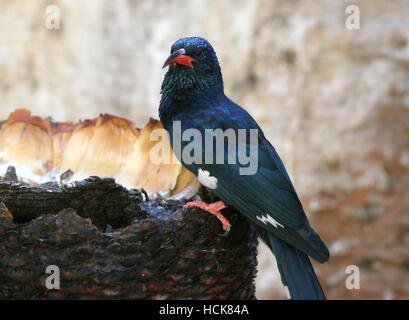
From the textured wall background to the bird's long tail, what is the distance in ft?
3.12

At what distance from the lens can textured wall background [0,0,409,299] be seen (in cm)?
171

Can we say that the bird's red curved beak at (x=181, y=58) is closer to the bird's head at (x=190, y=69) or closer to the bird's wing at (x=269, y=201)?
the bird's head at (x=190, y=69)

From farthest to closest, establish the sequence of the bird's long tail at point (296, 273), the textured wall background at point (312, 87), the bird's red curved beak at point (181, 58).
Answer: the textured wall background at point (312, 87) < the bird's red curved beak at point (181, 58) < the bird's long tail at point (296, 273)

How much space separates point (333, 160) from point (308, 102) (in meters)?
0.22

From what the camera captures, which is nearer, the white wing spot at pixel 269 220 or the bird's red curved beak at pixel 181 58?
the white wing spot at pixel 269 220

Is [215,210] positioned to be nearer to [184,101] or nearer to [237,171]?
[237,171]

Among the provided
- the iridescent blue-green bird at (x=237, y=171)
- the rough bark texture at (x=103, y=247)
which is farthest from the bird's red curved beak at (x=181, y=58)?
the rough bark texture at (x=103, y=247)

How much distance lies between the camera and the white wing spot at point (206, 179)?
87 cm

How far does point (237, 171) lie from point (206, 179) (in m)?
0.05

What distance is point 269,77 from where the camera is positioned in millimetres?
1919

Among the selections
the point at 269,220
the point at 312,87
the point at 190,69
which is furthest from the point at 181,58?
the point at 312,87

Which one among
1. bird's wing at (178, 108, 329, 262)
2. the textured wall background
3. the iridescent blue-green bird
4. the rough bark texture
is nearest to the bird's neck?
the iridescent blue-green bird

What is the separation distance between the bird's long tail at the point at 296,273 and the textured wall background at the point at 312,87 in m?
0.95

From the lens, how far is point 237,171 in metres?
0.88
